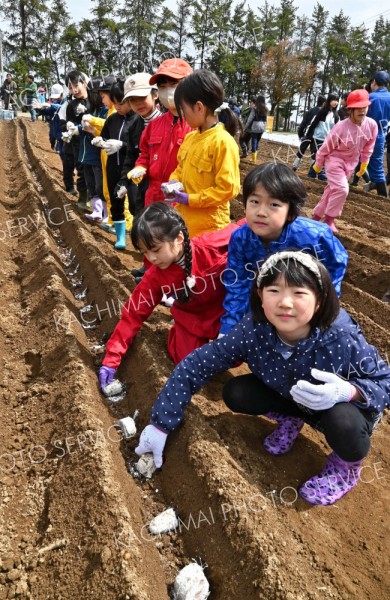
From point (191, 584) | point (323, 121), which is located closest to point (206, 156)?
point (191, 584)

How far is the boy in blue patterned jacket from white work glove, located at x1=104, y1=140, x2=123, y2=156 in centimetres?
231

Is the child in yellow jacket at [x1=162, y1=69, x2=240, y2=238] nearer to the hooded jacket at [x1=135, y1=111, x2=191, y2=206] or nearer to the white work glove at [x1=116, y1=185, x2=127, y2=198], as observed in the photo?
the hooded jacket at [x1=135, y1=111, x2=191, y2=206]

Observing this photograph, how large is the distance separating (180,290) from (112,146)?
2.29 meters

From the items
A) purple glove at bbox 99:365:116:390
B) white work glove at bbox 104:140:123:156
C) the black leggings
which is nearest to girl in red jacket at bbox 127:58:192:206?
white work glove at bbox 104:140:123:156

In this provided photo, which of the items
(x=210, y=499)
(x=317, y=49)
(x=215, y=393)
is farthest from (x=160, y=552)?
(x=317, y=49)

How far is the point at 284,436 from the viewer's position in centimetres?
217

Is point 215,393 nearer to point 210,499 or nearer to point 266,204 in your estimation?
point 210,499

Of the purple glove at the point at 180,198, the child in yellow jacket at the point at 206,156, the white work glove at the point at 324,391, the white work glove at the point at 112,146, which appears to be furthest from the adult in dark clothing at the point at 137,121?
the white work glove at the point at 324,391

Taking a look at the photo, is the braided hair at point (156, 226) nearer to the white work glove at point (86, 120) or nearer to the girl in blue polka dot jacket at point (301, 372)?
the girl in blue polka dot jacket at point (301, 372)

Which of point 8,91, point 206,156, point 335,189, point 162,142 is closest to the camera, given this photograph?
point 206,156

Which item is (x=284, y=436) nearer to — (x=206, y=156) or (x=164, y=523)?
(x=164, y=523)

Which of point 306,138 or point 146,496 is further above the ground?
point 306,138

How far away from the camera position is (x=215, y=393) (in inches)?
103

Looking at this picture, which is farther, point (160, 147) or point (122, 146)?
point (122, 146)
